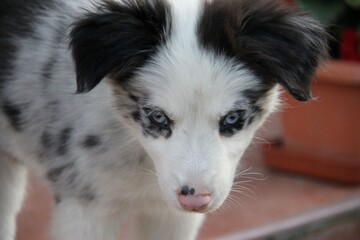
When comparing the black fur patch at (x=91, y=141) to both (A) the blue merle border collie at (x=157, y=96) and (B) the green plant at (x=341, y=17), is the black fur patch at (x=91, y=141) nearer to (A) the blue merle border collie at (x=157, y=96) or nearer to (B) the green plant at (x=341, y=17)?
(A) the blue merle border collie at (x=157, y=96)

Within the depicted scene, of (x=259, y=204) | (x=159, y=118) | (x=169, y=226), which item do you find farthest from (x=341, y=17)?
(x=159, y=118)

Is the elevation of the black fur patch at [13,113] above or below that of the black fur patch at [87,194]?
above

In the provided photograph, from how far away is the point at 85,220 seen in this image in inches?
117

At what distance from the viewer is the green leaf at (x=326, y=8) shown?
16.8 ft

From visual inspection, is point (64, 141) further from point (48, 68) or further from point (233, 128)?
point (233, 128)

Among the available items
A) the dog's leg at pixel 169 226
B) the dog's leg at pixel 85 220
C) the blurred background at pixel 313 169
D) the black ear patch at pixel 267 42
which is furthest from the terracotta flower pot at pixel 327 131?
the black ear patch at pixel 267 42

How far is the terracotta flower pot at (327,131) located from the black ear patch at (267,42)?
229cm

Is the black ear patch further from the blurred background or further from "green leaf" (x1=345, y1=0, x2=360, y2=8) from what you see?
"green leaf" (x1=345, y1=0, x2=360, y2=8)

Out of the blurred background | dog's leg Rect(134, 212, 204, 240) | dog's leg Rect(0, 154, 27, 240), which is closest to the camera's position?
dog's leg Rect(134, 212, 204, 240)

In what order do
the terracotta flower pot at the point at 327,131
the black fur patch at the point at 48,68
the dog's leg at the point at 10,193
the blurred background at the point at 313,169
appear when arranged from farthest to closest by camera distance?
the terracotta flower pot at the point at 327,131 → the blurred background at the point at 313,169 → the dog's leg at the point at 10,193 → the black fur patch at the point at 48,68

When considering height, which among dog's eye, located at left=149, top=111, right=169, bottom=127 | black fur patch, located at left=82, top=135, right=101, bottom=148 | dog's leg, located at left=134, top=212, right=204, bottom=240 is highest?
dog's eye, located at left=149, top=111, right=169, bottom=127

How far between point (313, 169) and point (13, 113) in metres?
2.47

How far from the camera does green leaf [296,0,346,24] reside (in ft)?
16.8

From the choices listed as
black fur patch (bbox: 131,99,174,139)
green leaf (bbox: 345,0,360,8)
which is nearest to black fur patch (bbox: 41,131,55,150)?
black fur patch (bbox: 131,99,174,139)
